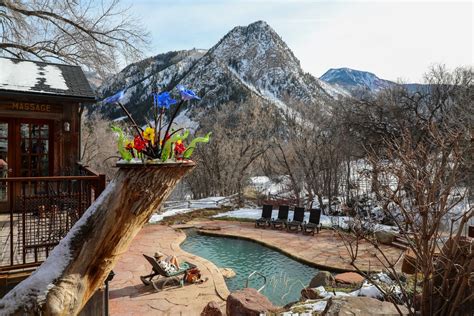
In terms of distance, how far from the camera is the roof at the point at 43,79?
7418mm

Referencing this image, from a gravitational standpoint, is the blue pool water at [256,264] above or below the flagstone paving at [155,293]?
below

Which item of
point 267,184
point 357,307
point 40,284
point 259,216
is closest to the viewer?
point 40,284

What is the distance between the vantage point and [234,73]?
92.1 m

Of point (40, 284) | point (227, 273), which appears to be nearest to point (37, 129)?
point (227, 273)

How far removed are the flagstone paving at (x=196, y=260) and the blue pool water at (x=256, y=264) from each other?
0.35 m

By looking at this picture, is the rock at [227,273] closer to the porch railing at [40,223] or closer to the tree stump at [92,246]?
the porch railing at [40,223]

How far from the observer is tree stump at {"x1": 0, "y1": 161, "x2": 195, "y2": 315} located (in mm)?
2449

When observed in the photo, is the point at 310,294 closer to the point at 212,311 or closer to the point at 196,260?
the point at 212,311

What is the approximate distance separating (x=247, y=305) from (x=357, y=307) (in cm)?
207

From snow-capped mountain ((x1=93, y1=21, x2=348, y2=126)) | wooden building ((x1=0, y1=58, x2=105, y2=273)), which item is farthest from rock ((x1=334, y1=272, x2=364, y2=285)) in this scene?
snow-capped mountain ((x1=93, y1=21, x2=348, y2=126))

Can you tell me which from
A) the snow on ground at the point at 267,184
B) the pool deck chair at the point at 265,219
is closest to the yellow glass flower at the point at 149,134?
the pool deck chair at the point at 265,219

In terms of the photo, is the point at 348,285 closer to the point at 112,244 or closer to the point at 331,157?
the point at 112,244

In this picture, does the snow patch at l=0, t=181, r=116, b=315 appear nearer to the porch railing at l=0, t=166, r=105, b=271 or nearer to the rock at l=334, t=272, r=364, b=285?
the porch railing at l=0, t=166, r=105, b=271

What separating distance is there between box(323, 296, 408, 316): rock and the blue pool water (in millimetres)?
3486
